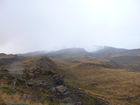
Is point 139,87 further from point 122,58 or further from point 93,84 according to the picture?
point 122,58

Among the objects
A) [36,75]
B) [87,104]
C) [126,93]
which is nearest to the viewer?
[87,104]

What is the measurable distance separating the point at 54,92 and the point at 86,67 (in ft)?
185

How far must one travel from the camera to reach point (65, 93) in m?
19.8

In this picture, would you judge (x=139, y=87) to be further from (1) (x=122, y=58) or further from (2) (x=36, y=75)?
(1) (x=122, y=58)

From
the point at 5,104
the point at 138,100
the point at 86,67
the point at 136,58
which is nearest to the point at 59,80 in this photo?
the point at 138,100

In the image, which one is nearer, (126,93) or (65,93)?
(65,93)

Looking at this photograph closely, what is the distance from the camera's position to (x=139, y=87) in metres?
39.5

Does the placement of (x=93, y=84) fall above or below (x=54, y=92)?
below

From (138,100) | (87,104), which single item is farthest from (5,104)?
(138,100)

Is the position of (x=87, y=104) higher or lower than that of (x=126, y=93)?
higher

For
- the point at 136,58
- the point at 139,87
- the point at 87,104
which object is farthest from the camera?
the point at 136,58

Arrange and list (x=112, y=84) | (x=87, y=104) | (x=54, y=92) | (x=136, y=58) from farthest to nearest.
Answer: (x=136, y=58)
(x=112, y=84)
(x=87, y=104)
(x=54, y=92)

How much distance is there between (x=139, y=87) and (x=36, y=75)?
2478 cm

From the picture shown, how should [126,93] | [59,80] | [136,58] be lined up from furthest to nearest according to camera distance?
[136,58]
[126,93]
[59,80]
